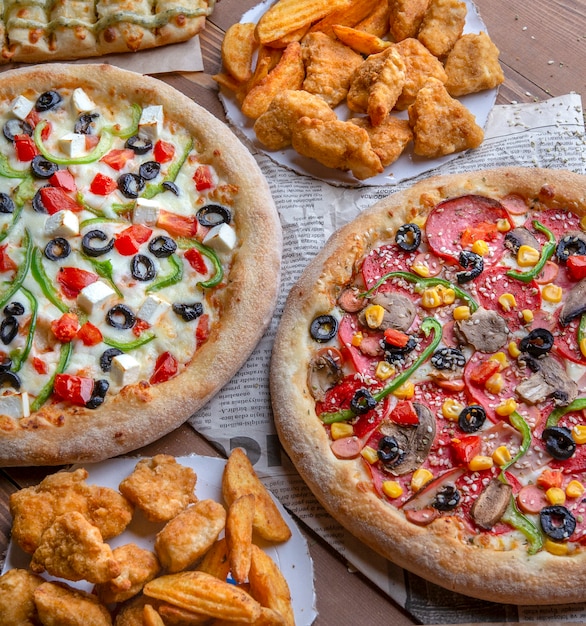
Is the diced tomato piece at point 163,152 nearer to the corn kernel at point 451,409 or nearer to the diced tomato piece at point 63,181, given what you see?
the diced tomato piece at point 63,181

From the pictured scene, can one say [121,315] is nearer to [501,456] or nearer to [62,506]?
[62,506]

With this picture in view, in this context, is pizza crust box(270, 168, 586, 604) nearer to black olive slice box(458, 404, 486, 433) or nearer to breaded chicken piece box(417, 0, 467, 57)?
black olive slice box(458, 404, 486, 433)

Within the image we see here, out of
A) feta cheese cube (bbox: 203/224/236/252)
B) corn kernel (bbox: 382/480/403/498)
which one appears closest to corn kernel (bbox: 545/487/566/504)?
corn kernel (bbox: 382/480/403/498)

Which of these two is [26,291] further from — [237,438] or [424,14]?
[424,14]

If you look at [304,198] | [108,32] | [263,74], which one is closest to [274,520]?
[304,198]

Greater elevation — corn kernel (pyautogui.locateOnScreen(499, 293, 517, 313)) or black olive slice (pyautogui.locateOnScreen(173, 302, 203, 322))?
corn kernel (pyautogui.locateOnScreen(499, 293, 517, 313))

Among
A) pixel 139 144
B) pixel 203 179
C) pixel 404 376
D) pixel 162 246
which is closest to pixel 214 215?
pixel 203 179

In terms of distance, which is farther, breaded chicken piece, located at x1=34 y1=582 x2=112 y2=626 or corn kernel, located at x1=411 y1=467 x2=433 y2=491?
corn kernel, located at x1=411 y1=467 x2=433 y2=491
